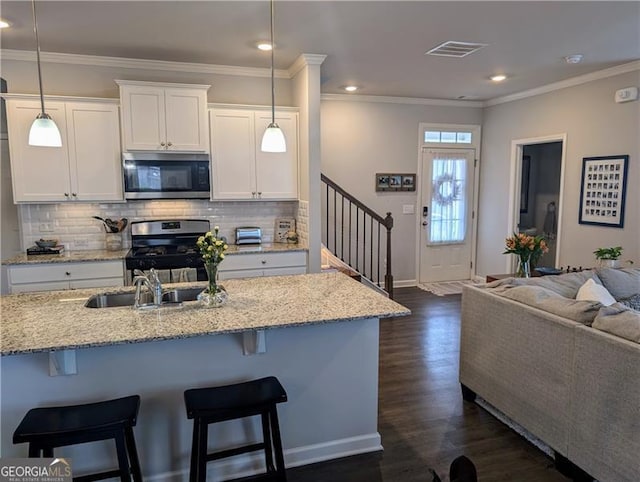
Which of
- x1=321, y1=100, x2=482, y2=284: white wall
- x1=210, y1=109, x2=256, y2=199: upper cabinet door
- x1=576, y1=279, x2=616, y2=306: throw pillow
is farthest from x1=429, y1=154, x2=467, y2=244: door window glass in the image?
x1=576, y1=279, x2=616, y2=306: throw pillow

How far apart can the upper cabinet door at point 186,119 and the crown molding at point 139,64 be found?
417mm

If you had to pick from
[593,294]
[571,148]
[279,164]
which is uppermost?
[571,148]

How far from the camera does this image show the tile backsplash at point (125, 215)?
4203 millimetres

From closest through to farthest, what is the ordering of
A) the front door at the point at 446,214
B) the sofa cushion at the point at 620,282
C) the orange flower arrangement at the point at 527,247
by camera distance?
the sofa cushion at the point at 620,282, the orange flower arrangement at the point at 527,247, the front door at the point at 446,214

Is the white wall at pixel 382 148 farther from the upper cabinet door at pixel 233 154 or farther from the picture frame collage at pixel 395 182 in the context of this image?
the upper cabinet door at pixel 233 154

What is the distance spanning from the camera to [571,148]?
5.08 meters

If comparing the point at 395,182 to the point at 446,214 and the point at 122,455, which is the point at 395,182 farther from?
the point at 122,455

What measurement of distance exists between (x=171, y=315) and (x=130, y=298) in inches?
25.1

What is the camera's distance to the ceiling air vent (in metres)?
3.76

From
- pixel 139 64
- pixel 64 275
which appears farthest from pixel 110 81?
pixel 64 275

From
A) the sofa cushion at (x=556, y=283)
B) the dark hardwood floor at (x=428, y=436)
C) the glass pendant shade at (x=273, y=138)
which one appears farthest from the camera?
the sofa cushion at (x=556, y=283)

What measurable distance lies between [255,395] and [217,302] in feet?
1.84

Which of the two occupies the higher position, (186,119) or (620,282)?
(186,119)

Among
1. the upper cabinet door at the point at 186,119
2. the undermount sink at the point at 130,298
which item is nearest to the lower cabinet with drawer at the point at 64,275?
the upper cabinet door at the point at 186,119
